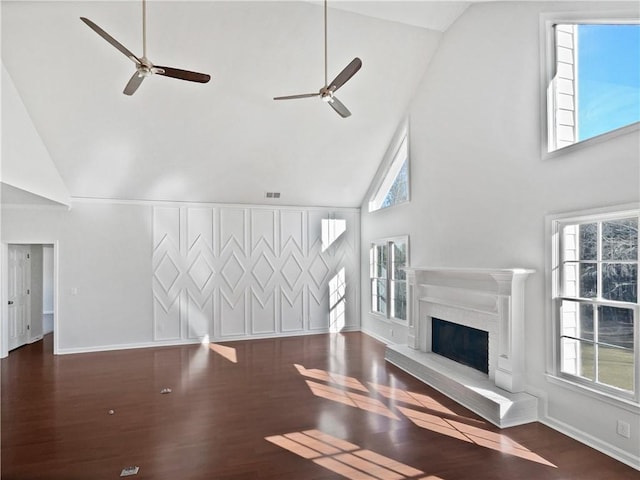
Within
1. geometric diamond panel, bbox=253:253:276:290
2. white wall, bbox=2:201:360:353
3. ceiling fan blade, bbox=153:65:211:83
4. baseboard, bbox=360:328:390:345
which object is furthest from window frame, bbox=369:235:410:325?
ceiling fan blade, bbox=153:65:211:83

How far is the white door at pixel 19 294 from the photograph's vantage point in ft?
22.2

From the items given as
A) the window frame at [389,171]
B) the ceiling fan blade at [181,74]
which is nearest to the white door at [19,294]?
the ceiling fan blade at [181,74]

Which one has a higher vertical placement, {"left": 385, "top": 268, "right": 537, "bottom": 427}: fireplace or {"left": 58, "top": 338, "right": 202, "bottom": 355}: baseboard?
{"left": 385, "top": 268, "right": 537, "bottom": 427}: fireplace

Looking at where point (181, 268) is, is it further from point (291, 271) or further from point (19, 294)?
point (19, 294)

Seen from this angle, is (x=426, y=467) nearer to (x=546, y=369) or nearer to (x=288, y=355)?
(x=546, y=369)

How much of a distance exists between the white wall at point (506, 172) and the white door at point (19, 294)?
24.3ft

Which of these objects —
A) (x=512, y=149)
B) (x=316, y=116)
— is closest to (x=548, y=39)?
(x=512, y=149)

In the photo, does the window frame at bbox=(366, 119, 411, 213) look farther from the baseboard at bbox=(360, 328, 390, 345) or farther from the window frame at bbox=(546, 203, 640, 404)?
the window frame at bbox=(546, 203, 640, 404)

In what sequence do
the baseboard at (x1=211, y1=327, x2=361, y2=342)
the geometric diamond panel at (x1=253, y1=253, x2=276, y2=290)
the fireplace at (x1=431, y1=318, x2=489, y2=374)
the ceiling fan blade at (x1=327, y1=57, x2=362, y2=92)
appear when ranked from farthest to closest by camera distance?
the geometric diamond panel at (x1=253, y1=253, x2=276, y2=290), the baseboard at (x1=211, y1=327, x2=361, y2=342), the fireplace at (x1=431, y1=318, x2=489, y2=374), the ceiling fan blade at (x1=327, y1=57, x2=362, y2=92)

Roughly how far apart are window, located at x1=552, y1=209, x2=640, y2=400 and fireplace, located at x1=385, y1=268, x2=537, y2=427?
405 mm

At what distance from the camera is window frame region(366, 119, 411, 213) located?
636 centimetres

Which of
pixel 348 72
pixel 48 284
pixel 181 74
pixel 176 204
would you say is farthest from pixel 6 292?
pixel 348 72

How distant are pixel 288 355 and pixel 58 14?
5684 mm

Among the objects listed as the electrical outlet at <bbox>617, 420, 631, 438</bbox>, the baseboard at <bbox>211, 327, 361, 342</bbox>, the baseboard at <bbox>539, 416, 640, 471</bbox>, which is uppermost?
the electrical outlet at <bbox>617, 420, 631, 438</bbox>
